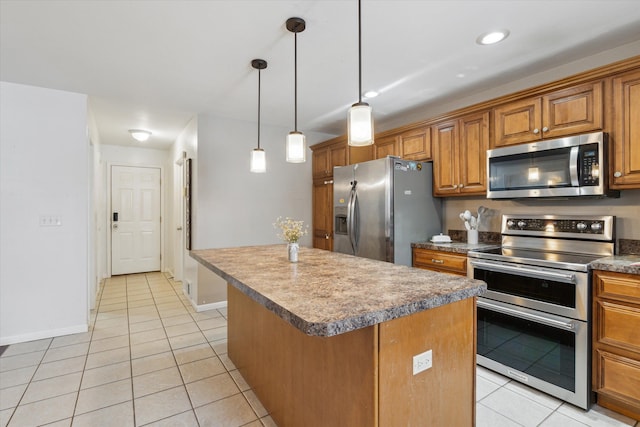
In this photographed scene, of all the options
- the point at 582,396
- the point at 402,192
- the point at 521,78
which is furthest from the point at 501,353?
the point at 521,78

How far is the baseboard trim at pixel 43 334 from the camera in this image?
294 cm

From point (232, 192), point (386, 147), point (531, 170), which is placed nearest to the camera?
point (531, 170)

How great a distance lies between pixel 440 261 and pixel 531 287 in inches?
30.0

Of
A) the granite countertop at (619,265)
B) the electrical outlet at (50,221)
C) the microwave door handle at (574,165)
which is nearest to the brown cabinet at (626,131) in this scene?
the microwave door handle at (574,165)

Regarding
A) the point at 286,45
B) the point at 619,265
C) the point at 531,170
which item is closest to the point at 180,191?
the point at 286,45

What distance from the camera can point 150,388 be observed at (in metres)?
2.21

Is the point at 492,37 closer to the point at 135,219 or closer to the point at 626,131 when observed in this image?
the point at 626,131

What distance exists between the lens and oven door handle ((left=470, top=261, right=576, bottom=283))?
1998 millimetres

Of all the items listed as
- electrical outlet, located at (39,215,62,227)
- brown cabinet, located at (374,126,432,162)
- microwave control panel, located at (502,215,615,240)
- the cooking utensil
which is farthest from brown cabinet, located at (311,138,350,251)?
electrical outlet, located at (39,215,62,227)

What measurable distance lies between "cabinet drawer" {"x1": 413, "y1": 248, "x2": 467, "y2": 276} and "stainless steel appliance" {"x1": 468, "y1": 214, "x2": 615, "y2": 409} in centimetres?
10

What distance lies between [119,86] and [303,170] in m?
2.41

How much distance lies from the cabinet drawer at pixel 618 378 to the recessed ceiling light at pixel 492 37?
6.92ft

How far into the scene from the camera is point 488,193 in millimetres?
2768

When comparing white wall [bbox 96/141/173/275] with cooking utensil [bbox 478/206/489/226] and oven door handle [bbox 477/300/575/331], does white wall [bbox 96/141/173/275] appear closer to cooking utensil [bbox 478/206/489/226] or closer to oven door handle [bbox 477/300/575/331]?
cooking utensil [bbox 478/206/489/226]
